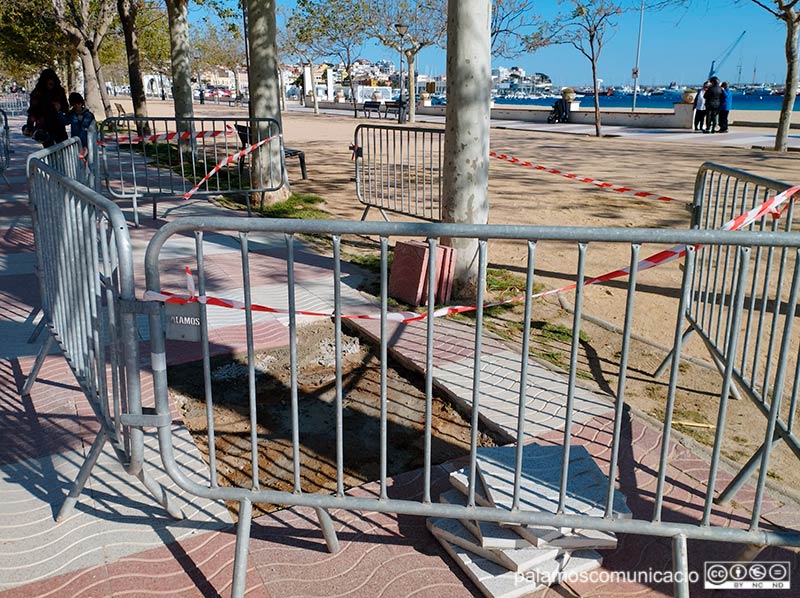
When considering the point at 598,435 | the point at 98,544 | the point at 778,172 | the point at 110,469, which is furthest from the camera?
the point at 778,172

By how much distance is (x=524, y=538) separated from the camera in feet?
9.52

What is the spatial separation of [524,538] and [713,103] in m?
27.8

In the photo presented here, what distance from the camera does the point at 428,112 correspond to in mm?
45938

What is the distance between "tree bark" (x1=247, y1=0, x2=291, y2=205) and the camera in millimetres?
10289

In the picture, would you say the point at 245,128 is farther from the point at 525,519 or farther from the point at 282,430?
the point at 525,519

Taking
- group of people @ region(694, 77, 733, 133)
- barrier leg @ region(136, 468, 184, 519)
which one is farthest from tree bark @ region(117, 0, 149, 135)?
barrier leg @ region(136, 468, 184, 519)

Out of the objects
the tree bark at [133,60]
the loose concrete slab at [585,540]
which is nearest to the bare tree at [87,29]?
the tree bark at [133,60]

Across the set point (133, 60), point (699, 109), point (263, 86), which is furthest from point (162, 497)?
point (699, 109)

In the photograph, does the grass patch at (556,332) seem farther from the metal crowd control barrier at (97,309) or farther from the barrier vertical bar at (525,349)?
the metal crowd control barrier at (97,309)

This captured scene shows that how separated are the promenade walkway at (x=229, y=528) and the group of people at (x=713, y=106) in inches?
976

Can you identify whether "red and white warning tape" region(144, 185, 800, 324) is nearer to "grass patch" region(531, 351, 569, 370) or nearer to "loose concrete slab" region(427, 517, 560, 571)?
"loose concrete slab" region(427, 517, 560, 571)

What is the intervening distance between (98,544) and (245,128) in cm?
1062

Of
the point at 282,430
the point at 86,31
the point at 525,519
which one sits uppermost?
the point at 86,31

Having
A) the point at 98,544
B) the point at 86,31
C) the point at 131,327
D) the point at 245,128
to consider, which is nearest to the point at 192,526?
the point at 98,544
